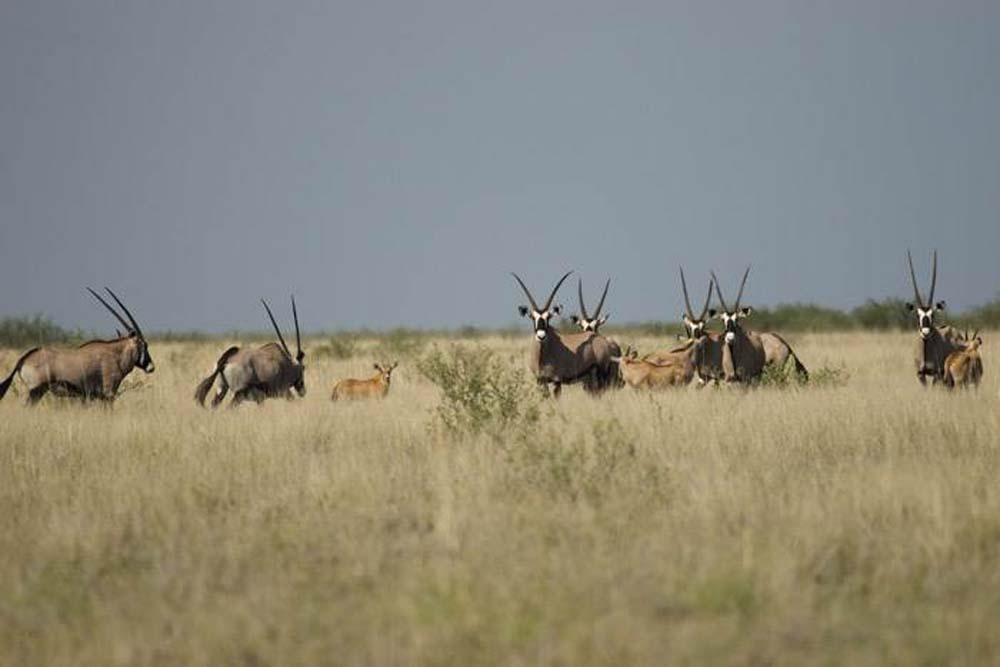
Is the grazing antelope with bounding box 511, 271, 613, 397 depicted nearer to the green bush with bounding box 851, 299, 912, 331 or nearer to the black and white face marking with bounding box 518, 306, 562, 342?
the black and white face marking with bounding box 518, 306, 562, 342

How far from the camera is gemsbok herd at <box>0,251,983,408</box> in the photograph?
16.2m

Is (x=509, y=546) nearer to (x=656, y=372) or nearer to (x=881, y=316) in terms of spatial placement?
(x=656, y=372)

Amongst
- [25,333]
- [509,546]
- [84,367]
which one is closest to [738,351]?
[84,367]

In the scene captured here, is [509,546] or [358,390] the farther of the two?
[358,390]

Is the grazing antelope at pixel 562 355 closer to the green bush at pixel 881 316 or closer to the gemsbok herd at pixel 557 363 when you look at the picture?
the gemsbok herd at pixel 557 363

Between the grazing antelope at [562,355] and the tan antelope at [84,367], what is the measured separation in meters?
5.49

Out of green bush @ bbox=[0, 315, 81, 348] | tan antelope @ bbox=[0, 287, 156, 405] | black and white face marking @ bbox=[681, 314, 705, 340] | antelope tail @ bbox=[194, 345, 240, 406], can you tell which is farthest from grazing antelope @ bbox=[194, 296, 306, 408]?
green bush @ bbox=[0, 315, 81, 348]

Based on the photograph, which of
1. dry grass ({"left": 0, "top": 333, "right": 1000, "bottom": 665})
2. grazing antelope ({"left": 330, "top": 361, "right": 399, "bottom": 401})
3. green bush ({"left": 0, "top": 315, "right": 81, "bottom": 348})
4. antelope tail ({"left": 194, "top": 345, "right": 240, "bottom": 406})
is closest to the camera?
dry grass ({"left": 0, "top": 333, "right": 1000, "bottom": 665})

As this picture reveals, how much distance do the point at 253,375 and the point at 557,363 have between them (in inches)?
179

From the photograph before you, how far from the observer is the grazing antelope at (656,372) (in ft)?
61.4

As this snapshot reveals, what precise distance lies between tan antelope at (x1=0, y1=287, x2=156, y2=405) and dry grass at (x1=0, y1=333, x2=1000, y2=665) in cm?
379

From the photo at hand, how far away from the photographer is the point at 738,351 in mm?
18906

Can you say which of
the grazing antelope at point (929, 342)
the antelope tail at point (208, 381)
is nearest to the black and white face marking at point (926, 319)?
the grazing antelope at point (929, 342)

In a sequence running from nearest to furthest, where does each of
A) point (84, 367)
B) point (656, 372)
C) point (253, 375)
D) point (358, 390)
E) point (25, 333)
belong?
point (84, 367)
point (253, 375)
point (358, 390)
point (656, 372)
point (25, 333)
